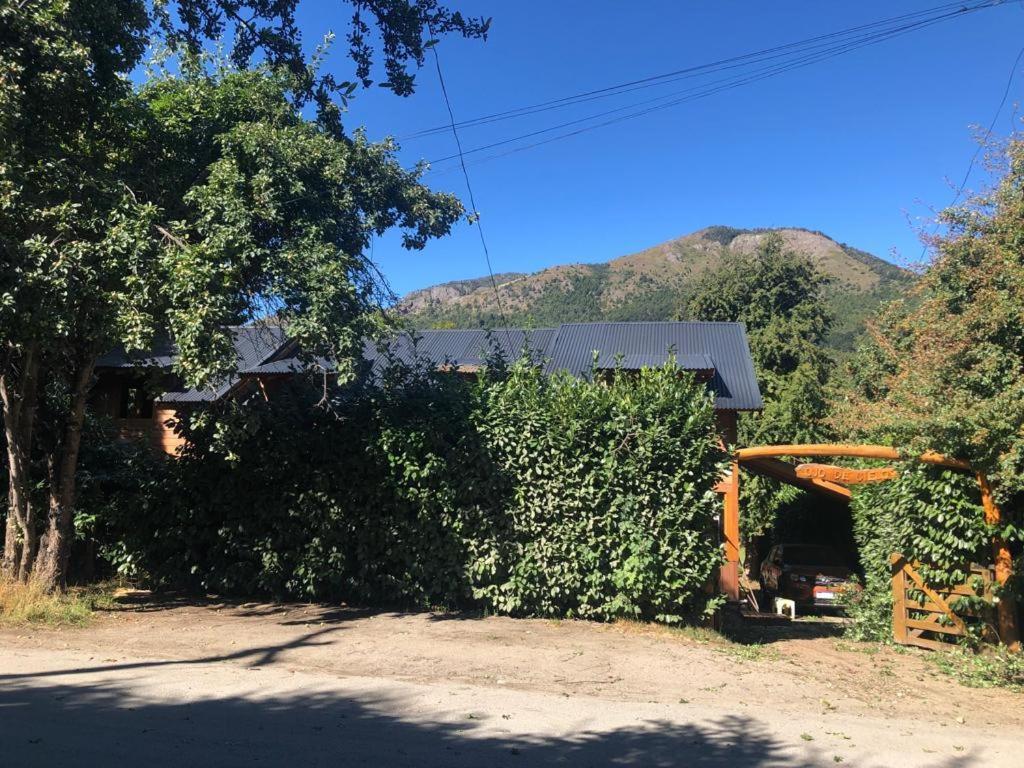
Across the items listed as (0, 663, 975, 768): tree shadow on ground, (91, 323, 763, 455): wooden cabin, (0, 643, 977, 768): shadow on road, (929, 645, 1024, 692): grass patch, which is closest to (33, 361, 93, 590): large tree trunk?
(0, 643, 977, 768): shadow on road

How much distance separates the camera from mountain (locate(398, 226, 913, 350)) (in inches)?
2714

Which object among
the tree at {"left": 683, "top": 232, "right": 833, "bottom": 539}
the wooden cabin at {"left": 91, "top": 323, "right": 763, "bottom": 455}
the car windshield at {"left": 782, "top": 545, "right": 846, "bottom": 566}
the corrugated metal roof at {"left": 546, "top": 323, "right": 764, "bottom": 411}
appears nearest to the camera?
the car windshield at {"left": 782, "top": 545, "right": 846, "bottom": 566}

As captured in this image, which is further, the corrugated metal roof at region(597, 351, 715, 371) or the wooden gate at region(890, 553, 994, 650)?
the corrugated metal roof at region(597, 351, 715, 371)

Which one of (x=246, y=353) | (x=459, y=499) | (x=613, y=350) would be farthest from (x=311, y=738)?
(x=246, y=353)

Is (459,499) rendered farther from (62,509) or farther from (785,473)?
(785,473)

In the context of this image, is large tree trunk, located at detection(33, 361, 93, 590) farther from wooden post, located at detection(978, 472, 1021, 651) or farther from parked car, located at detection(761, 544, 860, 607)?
parked car, located at detection(761, 544, 860, 607)

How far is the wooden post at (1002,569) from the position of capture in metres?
8.19

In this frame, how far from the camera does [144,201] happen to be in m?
8.57

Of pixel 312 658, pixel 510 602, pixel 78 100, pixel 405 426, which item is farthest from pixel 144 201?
pixel 510 602

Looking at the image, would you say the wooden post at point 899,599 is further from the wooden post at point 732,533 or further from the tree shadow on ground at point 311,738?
the tree shadow on ground at point 311,738

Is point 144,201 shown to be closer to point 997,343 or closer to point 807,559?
point 997,343

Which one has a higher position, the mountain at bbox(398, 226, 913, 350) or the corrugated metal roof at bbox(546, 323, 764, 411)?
the mountain at bbox(398, 226, 913, 350)

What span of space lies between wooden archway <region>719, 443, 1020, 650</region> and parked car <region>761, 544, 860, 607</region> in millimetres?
2620

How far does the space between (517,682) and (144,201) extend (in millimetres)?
6611
